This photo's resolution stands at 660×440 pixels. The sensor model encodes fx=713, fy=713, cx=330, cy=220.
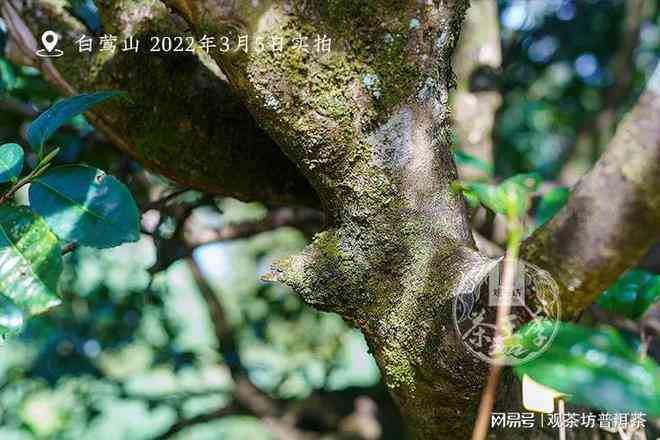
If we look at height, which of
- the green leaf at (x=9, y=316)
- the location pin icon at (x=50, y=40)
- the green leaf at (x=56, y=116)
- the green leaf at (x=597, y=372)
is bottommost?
the green leaf at (x=597, y=372)

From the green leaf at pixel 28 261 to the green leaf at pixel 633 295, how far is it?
24.7 inches

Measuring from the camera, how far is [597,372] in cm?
40

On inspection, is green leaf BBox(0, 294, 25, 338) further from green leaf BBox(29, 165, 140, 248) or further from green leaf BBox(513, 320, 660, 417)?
green leaf BBox(513, 320, 660, 417)

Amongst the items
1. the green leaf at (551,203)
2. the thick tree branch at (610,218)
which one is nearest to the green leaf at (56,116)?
the thick tree branch at (610,218)

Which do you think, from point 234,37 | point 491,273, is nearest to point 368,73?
point 234,37

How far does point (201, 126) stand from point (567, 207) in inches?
19.7

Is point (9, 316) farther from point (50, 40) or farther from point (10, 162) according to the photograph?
point (50, 40)

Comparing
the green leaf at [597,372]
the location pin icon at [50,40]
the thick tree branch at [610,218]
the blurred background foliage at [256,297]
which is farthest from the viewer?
the blurred background foliage at [256,297]

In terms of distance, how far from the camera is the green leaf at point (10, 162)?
2.19 ft

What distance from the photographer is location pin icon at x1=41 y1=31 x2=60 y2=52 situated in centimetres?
99

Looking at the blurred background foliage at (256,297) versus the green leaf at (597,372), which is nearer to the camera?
the green leaf at (597,372)

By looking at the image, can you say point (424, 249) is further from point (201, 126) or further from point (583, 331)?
point (201, 126)

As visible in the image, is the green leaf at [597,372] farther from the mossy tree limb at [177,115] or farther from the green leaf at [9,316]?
the mossy tree limb at [177,115]

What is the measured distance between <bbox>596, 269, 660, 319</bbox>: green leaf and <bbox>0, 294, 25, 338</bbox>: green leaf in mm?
652
